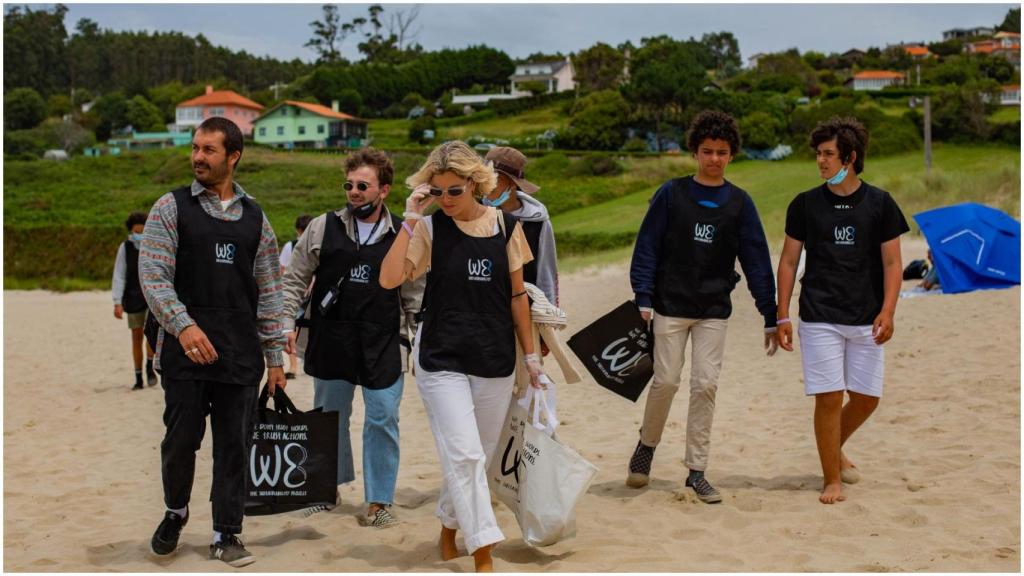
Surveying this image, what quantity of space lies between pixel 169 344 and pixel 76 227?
1387 inches

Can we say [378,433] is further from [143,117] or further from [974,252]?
[143,117]

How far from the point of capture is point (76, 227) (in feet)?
123

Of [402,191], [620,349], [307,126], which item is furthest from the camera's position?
[307,126]

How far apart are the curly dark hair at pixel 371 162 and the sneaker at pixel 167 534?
6.74 ft

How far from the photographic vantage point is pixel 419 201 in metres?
4.78

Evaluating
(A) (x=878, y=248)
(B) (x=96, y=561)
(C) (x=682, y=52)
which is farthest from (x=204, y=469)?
(C) (x=682, y=52)

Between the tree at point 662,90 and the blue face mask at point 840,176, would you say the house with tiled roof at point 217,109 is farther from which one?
the blue face mask at point 840,176

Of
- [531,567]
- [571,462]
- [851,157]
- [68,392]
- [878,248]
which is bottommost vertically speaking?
[68,392]

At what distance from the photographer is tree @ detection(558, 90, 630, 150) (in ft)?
169

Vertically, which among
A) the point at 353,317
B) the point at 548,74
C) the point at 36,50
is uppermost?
the point at 36,50

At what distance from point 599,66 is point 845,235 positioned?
80.9 metres

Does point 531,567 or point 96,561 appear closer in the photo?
point 531,567

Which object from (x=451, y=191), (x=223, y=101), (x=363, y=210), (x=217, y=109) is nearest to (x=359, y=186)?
(x=363, y=210)

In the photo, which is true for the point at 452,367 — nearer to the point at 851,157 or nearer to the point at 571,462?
the point at 571,462
